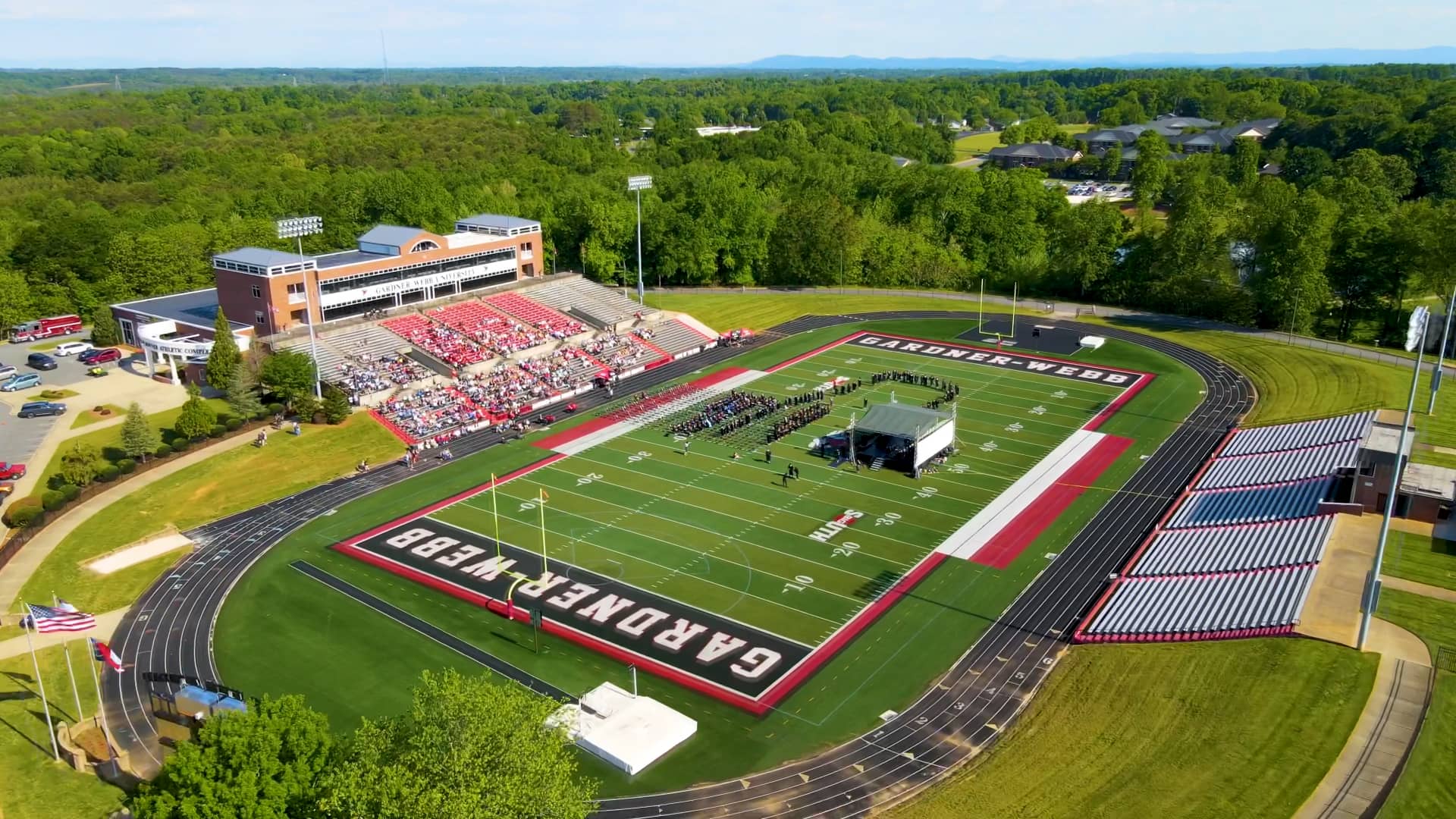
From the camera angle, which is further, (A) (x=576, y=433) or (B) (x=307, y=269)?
(B) (x=307, y=269)

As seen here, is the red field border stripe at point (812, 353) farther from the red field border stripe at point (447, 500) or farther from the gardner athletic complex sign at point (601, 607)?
the gardner athletic complex sign at point (601, 607)

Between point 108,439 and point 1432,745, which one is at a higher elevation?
point 108,439

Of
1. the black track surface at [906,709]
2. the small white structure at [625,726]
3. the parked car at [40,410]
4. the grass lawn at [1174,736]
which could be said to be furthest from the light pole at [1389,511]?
the parked car at [40,410]

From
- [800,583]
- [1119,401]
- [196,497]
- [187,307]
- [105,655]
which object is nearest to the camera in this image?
[105,655]

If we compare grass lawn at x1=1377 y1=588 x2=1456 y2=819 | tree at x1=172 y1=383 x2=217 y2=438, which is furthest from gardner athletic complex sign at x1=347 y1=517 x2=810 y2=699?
grass lawn at x1=1377 y1=588 x2=1456 y2=819

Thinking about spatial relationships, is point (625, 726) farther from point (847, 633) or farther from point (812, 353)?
point (812, 353)

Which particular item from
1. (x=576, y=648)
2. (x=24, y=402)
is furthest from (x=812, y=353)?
(x=24, y=402)

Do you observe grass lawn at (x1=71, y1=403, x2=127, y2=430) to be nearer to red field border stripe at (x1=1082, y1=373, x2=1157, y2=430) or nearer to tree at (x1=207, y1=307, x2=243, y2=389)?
tree at (x1=207, y1=307, x2=243, y2=389)
